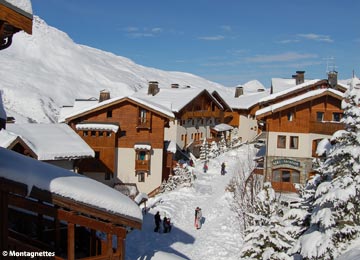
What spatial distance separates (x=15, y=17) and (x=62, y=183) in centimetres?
368

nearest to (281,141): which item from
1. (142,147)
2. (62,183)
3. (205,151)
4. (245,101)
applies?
(142,147)

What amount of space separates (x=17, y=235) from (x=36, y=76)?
9974 cm

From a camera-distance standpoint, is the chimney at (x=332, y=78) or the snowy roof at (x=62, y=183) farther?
the chimney at (x=332, y=78)

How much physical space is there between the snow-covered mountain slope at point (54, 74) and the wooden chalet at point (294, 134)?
4878 centimetres

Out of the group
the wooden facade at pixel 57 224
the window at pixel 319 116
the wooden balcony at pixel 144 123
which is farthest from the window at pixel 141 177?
the wooden facade at pixel 57 224

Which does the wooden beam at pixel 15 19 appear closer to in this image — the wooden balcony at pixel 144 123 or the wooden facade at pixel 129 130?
the wooden facade at pixel 129 130

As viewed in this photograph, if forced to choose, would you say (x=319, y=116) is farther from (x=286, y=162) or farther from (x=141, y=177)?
(x=141, y=177)

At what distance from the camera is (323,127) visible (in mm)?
28656

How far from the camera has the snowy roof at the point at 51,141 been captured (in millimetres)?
24469

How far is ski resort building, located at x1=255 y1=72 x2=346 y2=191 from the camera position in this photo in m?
29.2

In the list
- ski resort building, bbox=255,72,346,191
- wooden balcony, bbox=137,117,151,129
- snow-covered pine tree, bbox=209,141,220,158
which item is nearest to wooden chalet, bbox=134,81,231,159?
snow-covered pine tree, bbox=209,141,220,158

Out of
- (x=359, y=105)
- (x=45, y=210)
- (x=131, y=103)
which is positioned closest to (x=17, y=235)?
(x=45, y=210)

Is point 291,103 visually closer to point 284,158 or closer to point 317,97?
point 317,97

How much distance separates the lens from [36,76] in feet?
338
